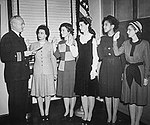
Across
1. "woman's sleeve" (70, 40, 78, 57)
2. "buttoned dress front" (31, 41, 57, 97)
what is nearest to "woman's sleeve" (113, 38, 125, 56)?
"woman's sleeve" (70, 40, 78, 57)

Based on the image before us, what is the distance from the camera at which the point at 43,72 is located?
321 cm

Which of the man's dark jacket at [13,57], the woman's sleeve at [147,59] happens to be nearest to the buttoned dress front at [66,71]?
the man's dark jacket at [13,57]

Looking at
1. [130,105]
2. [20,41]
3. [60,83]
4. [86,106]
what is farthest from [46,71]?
[130,105]

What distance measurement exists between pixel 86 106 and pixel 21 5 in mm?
1977

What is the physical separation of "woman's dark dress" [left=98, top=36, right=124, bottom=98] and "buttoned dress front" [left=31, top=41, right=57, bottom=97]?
2.43ft

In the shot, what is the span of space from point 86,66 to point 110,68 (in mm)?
328

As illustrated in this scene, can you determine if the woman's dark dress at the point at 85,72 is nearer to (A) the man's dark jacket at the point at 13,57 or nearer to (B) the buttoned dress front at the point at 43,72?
(B) the buttoned dress front at the point at 43,72

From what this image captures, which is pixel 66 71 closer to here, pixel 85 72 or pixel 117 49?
pixel 85 72

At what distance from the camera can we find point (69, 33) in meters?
3.26

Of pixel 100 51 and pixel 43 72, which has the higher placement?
pixel 100 51

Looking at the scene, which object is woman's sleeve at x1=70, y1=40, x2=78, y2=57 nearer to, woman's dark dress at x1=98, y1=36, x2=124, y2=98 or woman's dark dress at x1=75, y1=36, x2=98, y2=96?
woman's dark dress at x1=75, y1=36, x2=98, y2=96

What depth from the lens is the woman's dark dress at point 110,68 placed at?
9.98 feet

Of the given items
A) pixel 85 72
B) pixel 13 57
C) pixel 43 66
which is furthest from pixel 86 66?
pixel 13 57

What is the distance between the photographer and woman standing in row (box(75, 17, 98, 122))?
118 inches
